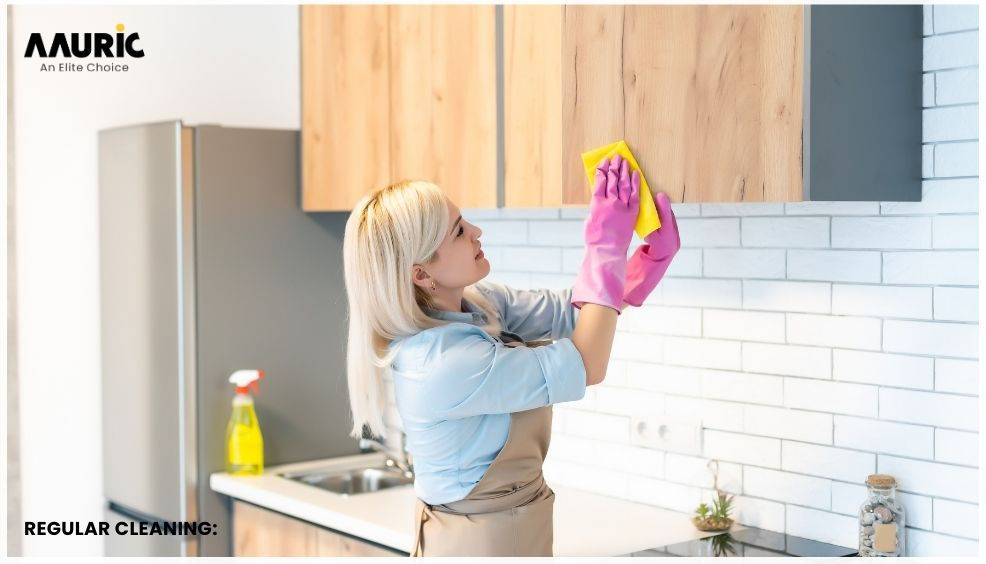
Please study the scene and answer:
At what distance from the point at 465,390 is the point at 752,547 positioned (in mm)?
815

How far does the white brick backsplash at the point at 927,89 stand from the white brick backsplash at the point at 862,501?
0.73 m

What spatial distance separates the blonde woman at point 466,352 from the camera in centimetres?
190

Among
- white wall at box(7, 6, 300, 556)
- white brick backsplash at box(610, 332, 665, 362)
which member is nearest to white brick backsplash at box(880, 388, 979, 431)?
white brick backsplash at box(610, 332, 665, 362)

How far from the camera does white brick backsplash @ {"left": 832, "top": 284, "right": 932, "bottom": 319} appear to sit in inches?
85.0

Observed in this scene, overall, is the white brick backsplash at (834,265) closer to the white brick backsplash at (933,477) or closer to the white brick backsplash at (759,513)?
the white brick backsplash at (933,477)

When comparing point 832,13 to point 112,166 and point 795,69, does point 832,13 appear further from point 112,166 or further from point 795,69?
point 112,166

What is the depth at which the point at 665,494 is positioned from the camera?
269cm

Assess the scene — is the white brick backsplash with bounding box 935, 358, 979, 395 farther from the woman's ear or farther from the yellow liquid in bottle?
the yellow liquid in bottle

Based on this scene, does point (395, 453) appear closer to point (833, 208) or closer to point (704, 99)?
point (833, 208)

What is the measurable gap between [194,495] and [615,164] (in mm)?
1740

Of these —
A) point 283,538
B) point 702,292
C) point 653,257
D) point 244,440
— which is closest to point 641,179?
point 653,257

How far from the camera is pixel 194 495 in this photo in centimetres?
318

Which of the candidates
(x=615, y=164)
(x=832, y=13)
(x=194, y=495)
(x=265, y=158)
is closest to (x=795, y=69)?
(x=832, y=13)

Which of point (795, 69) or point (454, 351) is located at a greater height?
point (795, 69)
